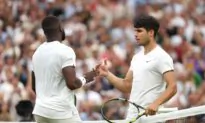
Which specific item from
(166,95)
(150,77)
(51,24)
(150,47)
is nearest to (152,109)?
(166,95)

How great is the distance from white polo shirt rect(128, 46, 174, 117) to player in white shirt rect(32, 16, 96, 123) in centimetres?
84

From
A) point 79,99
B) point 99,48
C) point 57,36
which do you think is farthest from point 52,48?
point 99,48

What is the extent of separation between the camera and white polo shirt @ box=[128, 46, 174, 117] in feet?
33.5

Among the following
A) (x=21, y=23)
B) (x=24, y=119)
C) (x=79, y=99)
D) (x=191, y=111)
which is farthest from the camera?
(x=21, y=23)

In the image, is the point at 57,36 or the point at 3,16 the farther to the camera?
the point at 3,16

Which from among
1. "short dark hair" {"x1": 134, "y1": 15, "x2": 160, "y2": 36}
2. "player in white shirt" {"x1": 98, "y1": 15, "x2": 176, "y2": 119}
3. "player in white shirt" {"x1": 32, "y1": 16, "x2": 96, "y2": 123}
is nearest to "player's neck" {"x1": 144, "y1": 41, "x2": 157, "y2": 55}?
"player in white shirt" {"x1": 98, "y1": 15, "x2": 176, "y2": 119}

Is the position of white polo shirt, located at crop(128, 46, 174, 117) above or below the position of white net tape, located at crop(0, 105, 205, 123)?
above

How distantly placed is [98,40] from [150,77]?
957 cm

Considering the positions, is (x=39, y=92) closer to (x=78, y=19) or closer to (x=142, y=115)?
(x=142, y=115)

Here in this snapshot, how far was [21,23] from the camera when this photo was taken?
2062cm

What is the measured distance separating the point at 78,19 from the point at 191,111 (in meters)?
10.6

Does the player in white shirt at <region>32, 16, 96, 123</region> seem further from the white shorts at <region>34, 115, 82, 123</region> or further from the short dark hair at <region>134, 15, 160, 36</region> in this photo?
the short dark hair at <region>134, 15, 160, 36</region>

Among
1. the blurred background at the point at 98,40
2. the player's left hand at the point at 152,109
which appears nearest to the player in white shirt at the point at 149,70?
the player's left hand at the point at 152,109

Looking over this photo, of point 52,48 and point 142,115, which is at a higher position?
point 52,48
